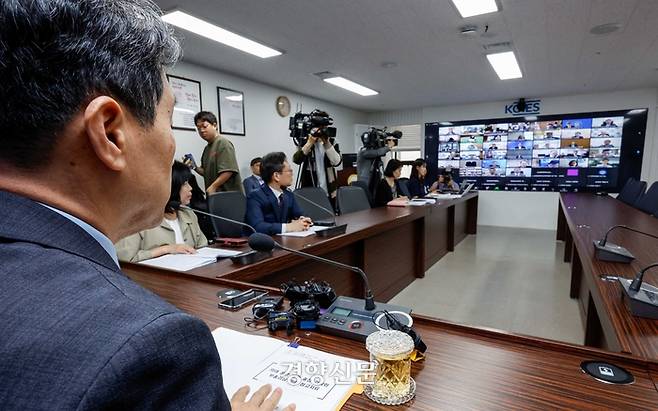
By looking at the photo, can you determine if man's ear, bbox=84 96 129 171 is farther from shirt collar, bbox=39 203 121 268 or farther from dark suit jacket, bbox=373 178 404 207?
dark suit jacket, bbox=373 178 404 207

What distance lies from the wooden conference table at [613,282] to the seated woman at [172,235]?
1.63 m

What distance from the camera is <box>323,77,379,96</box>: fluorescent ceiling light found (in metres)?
4.89

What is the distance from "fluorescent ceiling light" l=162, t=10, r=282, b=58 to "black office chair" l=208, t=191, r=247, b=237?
4.61 ft

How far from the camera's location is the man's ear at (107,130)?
42cm

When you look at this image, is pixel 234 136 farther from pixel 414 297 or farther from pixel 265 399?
pixel 265 399

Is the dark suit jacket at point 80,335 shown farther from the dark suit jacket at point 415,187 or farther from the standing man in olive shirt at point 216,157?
the dark suit jacket at point 415,187

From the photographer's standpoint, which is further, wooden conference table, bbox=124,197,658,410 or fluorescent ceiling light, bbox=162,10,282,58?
fluorescent ceiling light, bbox=162,10,282,58

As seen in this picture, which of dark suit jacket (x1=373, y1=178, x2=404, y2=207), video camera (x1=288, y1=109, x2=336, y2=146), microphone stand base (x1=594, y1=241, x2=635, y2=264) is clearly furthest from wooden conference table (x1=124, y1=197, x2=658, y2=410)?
dark suit jacket (x1=373, y1=178, x2=404, y2=207)

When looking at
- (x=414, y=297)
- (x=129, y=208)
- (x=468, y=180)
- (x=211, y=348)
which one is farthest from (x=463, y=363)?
(x=468, y=180)

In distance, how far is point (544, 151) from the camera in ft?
20.6

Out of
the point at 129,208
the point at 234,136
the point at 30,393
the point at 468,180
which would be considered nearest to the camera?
the point at 30,393

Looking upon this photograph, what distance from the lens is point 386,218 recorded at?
2846 millimetres

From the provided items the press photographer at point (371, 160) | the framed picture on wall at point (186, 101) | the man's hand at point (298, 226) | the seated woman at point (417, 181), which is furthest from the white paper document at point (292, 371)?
the seated woman at point (417, 181)

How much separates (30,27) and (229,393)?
63cm
